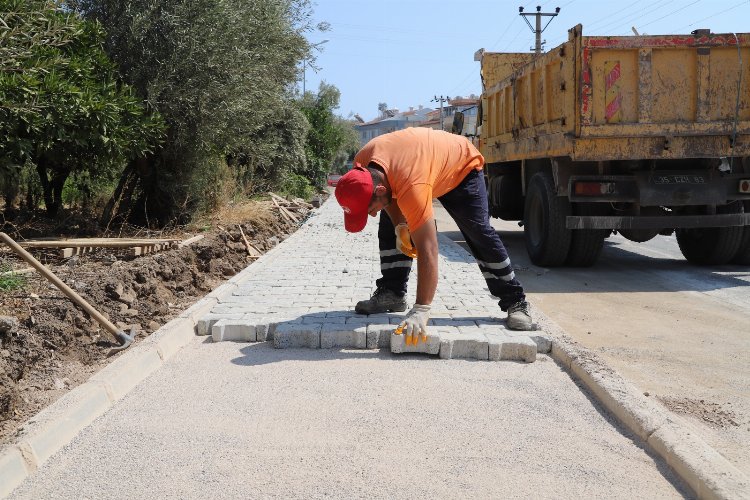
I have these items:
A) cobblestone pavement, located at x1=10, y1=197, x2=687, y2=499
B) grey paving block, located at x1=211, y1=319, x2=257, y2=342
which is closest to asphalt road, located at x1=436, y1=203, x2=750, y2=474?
cobblestone pavement, located at x1=10, y1=197, x2=687, y2=499

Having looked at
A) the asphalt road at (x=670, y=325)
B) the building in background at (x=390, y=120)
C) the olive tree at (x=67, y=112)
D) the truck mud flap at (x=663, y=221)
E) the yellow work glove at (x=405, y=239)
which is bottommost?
the asphalt road at (x=670, y=325)

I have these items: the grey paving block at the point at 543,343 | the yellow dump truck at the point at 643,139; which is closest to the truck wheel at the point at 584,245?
the yellow dump truck at the point at 643,139

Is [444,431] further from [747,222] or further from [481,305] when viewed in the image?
[747,222]

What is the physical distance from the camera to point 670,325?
616 centimetres

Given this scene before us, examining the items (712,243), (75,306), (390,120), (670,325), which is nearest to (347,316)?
(75,306)

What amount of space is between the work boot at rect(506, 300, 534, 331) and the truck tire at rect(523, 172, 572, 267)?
3.91 meters

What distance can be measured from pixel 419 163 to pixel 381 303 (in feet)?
4.65

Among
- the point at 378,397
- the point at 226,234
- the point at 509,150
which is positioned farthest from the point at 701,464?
the point at 226,234

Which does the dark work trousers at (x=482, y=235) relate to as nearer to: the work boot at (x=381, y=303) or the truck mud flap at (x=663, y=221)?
the work boot at (x=381, y=303)

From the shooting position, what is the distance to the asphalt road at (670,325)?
4031mm

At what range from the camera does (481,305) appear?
605cm

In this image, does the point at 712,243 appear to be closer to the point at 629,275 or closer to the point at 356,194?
the point at 629,275

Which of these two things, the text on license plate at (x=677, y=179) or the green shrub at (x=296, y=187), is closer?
the text on license plate at (x=677, y=179)

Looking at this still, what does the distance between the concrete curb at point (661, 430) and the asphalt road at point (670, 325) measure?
0.24m
